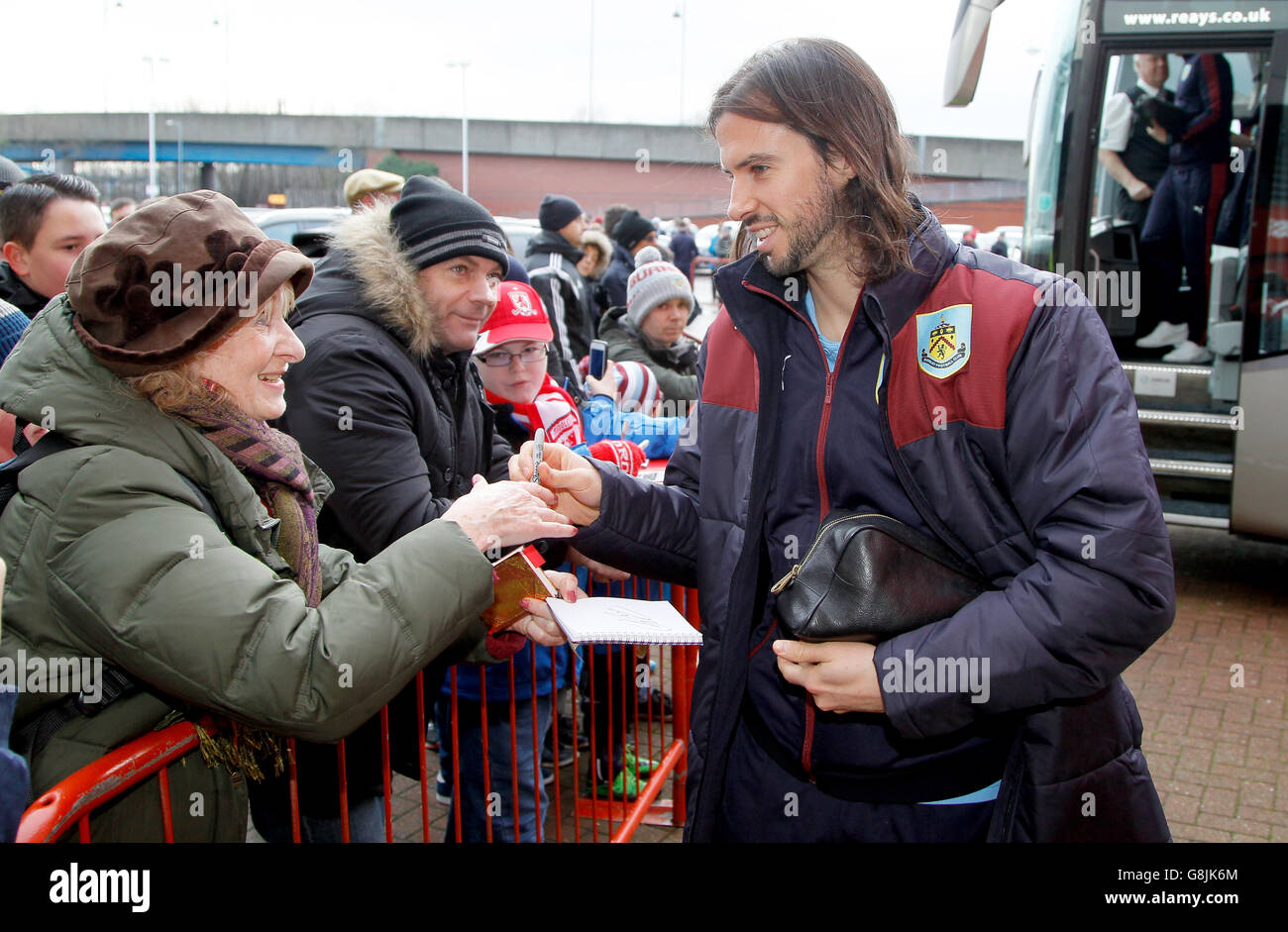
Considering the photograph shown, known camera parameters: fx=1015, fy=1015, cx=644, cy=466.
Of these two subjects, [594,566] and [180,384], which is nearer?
[180,384]

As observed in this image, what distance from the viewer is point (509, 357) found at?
3775 millimetres

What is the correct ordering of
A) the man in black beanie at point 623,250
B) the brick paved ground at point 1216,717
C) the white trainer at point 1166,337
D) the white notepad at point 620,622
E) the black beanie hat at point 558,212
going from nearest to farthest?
the white notepad at point 620,622 < the brick paved ground at point 1216,717 < the white trainer at point 1166,337 < the black beanie hat at point 558,212 < the man in black beanie at point 623,250

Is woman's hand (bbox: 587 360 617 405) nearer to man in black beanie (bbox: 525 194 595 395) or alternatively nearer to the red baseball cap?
man in black beanie (bbox: 525 194 595 395)

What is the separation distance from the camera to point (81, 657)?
1649 millimetres

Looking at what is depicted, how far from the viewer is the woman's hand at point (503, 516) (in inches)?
81.7

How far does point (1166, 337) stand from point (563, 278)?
14.5 ft

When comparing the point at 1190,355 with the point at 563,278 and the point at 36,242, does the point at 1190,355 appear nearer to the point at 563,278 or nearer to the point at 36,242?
the point at 563,278

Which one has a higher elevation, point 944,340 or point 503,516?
point 944,340

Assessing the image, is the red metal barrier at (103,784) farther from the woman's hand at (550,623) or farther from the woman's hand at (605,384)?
the woman's hand at (605,384)

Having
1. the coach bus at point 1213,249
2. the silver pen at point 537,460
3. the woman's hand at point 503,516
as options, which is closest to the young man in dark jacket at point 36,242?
the silver pen at point 537,460

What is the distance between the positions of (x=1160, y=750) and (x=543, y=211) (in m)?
5.36

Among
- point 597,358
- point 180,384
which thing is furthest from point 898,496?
point 597,358

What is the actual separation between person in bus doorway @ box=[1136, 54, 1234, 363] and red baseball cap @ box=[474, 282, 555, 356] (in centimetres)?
529

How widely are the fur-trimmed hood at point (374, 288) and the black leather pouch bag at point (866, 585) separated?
4.87ft
